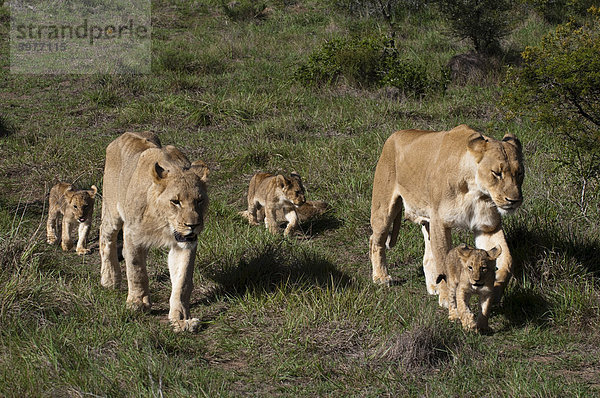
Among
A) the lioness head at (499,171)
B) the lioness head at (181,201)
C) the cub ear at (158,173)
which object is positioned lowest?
the lioness head at (181,201)

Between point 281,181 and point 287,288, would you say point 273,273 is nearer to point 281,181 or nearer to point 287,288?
point 287,288

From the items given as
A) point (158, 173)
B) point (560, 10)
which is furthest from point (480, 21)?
point (158, 173)

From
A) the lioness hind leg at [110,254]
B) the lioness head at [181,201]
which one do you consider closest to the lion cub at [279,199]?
the lioness hind leg at [110,254]

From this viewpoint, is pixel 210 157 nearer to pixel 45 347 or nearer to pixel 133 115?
pixel 133 115

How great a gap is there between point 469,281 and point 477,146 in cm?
101

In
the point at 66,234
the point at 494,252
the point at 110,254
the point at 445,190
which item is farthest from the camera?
the point at 66,234

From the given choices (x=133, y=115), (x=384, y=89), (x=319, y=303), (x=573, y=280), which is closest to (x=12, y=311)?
(x=319, y=303)

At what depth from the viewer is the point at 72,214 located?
7.64 meters

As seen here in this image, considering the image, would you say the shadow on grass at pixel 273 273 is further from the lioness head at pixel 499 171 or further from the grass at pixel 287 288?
the lioness head at pixel 499 171

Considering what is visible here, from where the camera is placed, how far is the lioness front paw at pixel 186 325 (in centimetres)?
542

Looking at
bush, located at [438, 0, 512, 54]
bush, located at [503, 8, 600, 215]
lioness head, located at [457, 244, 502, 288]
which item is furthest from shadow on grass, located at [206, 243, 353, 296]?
bush, located at [438, 0, 512, 54]

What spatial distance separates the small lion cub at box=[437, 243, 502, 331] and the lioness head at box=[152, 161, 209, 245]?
1899 mm

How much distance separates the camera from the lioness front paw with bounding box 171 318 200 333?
17.8ft

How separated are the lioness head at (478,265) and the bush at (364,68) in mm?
8075
